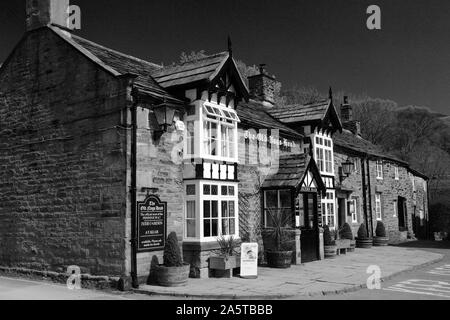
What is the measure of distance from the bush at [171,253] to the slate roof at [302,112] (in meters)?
10.1

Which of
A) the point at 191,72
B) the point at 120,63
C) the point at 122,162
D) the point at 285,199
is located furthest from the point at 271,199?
the point at 120,63

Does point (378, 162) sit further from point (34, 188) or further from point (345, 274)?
point (34, 188)

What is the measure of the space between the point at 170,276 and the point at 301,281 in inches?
140

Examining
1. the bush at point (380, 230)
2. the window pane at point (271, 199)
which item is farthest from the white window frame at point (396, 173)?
the window pane at point (271, 199)

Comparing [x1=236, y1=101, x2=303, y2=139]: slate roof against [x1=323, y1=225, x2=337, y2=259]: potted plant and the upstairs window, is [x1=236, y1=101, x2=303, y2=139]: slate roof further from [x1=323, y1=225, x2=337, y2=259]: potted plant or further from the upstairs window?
the upstairs window

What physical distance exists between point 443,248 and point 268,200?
11673mm

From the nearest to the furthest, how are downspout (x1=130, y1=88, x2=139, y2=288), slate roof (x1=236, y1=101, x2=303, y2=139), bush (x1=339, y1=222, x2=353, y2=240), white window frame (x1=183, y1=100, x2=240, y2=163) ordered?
downspout (x1=130, y1=88, x2=139, y2=288) → white window frame (x1=183, y1=100, x2=240, y2=163) → slate roof (x1=236, y1=101, x2=303, y2=139) → bush (x1=339, y1=222, x2=353, y2=240)

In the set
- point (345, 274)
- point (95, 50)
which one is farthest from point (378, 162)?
point (95, 50)

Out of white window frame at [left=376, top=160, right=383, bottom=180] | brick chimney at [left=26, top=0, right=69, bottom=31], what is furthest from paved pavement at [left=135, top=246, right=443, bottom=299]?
white window frame at [left=376, top=160, right=383, bottom=180]

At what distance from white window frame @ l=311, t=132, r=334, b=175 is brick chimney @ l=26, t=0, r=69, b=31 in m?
11.1

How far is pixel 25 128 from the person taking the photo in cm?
1341

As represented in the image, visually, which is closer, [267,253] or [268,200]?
[267,253]

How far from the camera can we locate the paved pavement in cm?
985

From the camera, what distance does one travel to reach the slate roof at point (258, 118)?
15468 millimetres
